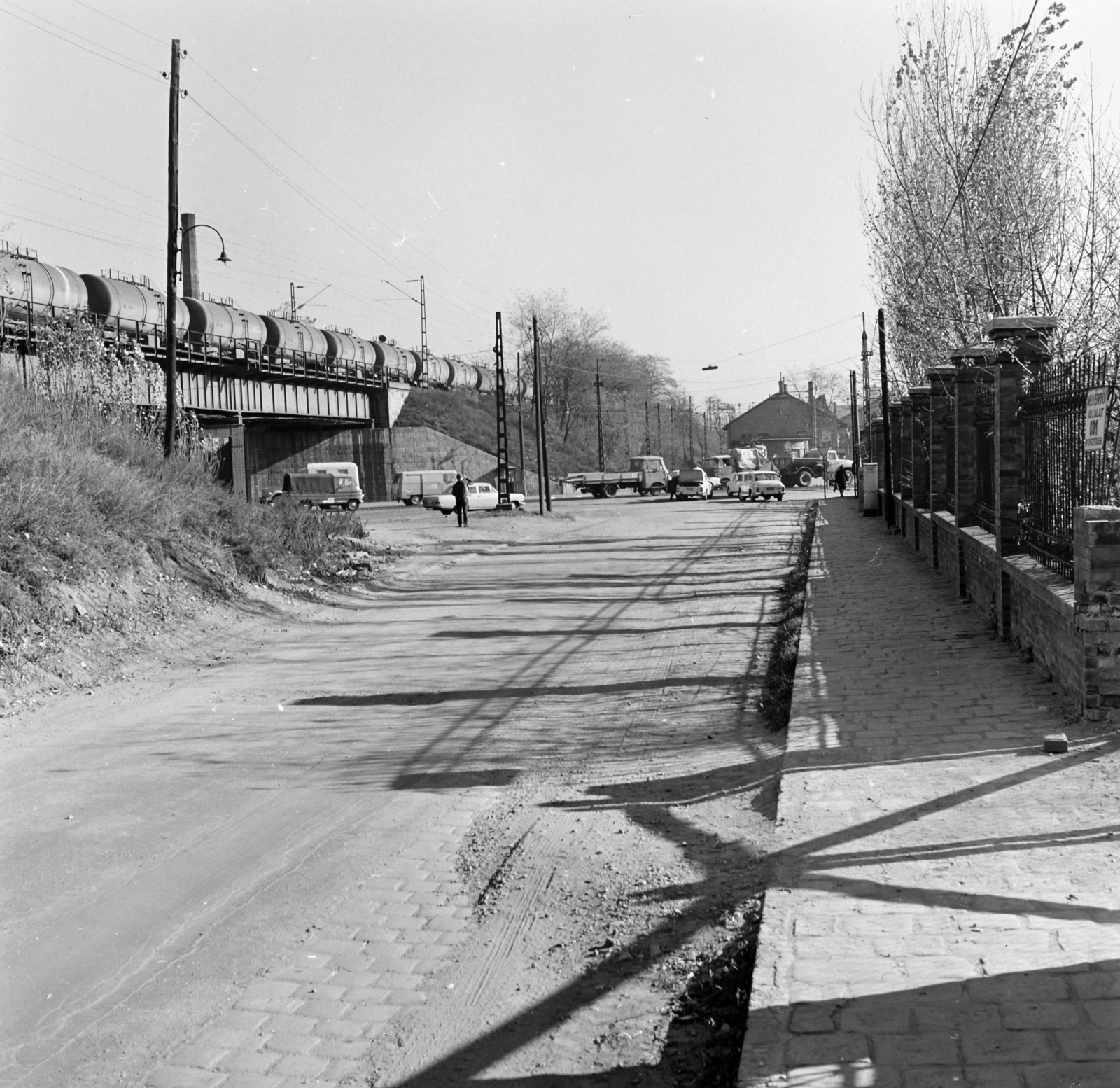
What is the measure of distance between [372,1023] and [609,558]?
72.0 feet

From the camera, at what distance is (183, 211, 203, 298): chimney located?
5875 cm

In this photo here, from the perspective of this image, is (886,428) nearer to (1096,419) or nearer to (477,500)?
(1096,419)

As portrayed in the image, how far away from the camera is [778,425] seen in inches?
5344

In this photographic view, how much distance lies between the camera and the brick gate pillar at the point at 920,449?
814 inches

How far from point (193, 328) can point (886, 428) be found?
30950mm

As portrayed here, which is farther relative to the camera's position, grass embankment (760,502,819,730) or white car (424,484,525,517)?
white car (424,484,525,517)

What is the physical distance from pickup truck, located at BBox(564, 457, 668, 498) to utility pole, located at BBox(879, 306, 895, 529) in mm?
41901

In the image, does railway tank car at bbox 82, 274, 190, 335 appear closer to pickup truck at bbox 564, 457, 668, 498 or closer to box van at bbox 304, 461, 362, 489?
box van at bbox 304, 461, 362, 489

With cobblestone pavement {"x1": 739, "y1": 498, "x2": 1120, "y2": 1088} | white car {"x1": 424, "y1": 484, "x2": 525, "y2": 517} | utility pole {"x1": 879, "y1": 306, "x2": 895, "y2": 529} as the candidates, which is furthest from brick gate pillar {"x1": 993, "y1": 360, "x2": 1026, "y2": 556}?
white car {"x1": 424, "y1": 484, "x2": 525, "y2": 517}

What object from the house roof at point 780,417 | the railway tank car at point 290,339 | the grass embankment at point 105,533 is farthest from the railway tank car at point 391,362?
the house roof at point 780,417

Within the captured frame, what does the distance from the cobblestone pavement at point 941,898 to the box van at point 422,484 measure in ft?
162

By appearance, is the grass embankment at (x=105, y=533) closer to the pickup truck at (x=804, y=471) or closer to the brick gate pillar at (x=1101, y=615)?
the brick gate pillar at (x=1101, y=615)

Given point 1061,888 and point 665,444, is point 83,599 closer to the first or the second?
point 1061,888

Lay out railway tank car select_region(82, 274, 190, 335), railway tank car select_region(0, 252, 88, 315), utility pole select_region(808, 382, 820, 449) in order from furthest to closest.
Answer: utility pole select_region(808, 382, 820, 449) < railway tank car select_region(82, 274, 190, 335) < railway tank car select_region(0, 252, 88, 315)
